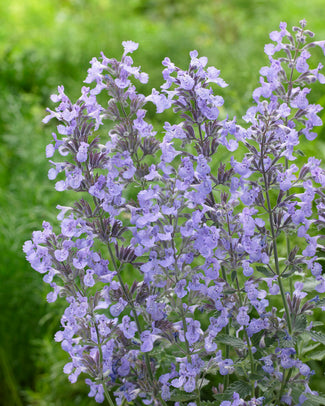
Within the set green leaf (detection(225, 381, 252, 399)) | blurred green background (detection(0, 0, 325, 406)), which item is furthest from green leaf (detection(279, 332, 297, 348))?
blurred green background (detection(0, 0, 325, 406))

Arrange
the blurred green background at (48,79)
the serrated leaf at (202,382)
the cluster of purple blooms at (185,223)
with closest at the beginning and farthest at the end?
the cluster of purple blooms at (185,223), the serrated leaf at (202,382), the blurred green background at (48,79)

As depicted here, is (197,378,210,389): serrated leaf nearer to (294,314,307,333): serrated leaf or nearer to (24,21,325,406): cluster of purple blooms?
(24,21,325,406): cluster of purple blooms

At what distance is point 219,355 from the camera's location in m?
0.96

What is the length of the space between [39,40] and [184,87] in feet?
14.9

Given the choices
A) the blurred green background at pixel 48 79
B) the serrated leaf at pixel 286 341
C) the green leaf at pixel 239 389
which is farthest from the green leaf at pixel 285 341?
the blurred green background at pixel 48 79

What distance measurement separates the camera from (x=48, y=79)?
13.5 feet

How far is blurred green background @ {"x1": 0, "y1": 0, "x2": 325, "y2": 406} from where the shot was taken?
2148mm

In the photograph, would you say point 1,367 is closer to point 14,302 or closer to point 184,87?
point 14,302

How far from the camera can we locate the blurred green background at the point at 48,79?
2.15m

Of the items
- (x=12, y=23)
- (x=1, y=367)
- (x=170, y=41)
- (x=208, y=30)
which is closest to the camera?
→ (x=1, y=367)

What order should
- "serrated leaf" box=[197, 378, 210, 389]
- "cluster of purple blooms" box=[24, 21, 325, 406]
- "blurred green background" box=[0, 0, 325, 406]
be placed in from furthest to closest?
"blurred green background" box=[0, 0, 325, 406] → "serrated leaf" box=[197, 378, 210, 389] → "cluster of purple blooms" box=[24, 21, 325, 406]

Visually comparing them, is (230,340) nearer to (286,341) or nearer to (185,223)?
(286,341)

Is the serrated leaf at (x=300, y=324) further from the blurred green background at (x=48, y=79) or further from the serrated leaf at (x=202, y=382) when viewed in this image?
the blurred green background at (x=48, y=79)

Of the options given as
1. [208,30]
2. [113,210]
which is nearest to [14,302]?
[113,210]
